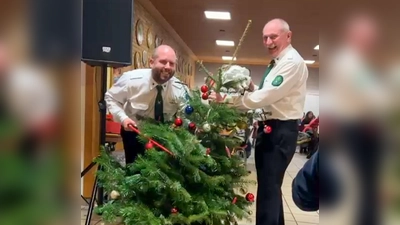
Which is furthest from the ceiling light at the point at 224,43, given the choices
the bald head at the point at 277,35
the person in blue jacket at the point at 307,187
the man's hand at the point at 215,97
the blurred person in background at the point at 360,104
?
the blurred person in background at the point at 360,104

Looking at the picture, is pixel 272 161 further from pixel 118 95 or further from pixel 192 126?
pixel 118 95

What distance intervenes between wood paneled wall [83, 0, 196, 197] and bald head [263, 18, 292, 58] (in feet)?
3.47

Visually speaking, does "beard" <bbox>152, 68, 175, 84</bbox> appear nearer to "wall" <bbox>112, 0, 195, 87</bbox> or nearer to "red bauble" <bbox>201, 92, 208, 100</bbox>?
"red bauble" <bbox>201, 92, 208, 100</bbox>

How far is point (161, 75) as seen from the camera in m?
2.25

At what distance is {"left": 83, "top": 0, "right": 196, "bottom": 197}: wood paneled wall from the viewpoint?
122 inches

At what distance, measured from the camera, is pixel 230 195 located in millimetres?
1879

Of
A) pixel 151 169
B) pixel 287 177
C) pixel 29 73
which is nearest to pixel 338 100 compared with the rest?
pixel 29 73

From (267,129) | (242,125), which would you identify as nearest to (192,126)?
(242,125)

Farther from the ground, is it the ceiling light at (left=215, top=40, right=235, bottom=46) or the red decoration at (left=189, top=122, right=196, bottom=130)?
the ceiling light at (left=215, top=40, right=235, bottom=46)

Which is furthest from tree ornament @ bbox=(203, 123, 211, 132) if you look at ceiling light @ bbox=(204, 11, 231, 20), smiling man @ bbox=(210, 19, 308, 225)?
ceiling light @ bbox=(204, 11, 231, 20)

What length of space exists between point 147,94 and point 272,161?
0.85 m

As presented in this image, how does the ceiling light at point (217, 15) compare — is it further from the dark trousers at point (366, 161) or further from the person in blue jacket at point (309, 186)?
the dark trousers at point (366, 161)

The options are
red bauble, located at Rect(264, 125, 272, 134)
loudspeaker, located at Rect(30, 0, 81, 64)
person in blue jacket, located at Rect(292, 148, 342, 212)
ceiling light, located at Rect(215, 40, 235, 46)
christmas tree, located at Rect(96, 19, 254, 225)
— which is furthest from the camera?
ceiling light, located at Rect(215, 40, 235, 46)

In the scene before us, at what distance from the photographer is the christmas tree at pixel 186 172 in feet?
5.40
